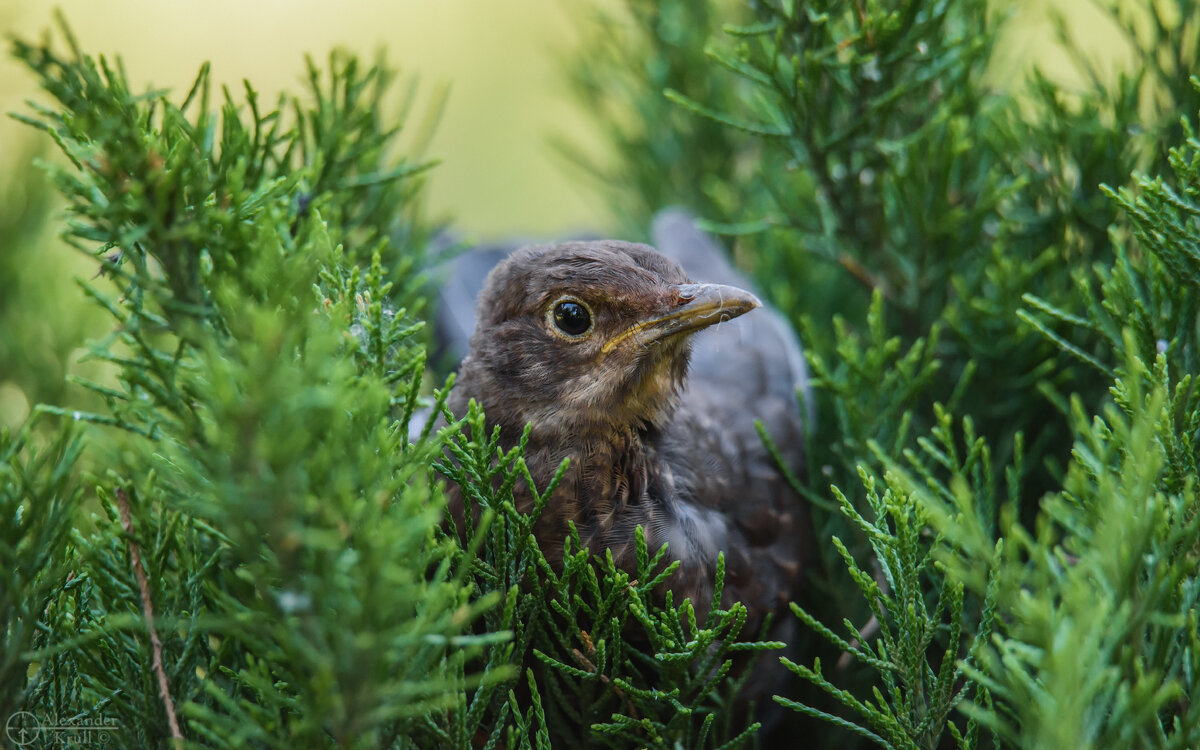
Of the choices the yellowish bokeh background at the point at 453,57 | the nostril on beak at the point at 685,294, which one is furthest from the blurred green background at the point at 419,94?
the nostril on beak at the point at 685,294

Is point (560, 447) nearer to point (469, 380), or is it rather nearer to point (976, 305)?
point (469, 380)

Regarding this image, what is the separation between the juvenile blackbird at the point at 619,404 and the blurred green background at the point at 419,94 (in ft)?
2.06

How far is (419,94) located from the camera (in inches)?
234

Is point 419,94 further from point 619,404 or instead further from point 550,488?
point 550,488

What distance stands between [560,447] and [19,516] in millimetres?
807

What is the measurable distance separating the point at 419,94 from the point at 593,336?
4905 mm

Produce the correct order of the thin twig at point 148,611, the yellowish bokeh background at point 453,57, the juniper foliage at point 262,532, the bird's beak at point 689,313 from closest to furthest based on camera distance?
the juniper foliage at point 262,532, the thin twig at point 148,611, the bird's beak at point 689,313, the yellowish bokeh background at point 453,57

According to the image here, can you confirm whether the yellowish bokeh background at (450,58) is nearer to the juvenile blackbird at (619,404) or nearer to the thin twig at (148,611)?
the juvenile blackbird at (619,404)

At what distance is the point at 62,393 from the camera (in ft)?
7.22

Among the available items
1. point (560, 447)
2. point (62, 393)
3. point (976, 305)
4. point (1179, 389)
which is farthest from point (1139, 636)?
point (62, 393)

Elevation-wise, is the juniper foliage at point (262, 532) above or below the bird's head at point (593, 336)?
below

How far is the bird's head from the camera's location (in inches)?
59.9

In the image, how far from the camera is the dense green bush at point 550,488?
867 mm

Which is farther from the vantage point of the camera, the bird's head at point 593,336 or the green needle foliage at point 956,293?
the bird's head at point 593,336
